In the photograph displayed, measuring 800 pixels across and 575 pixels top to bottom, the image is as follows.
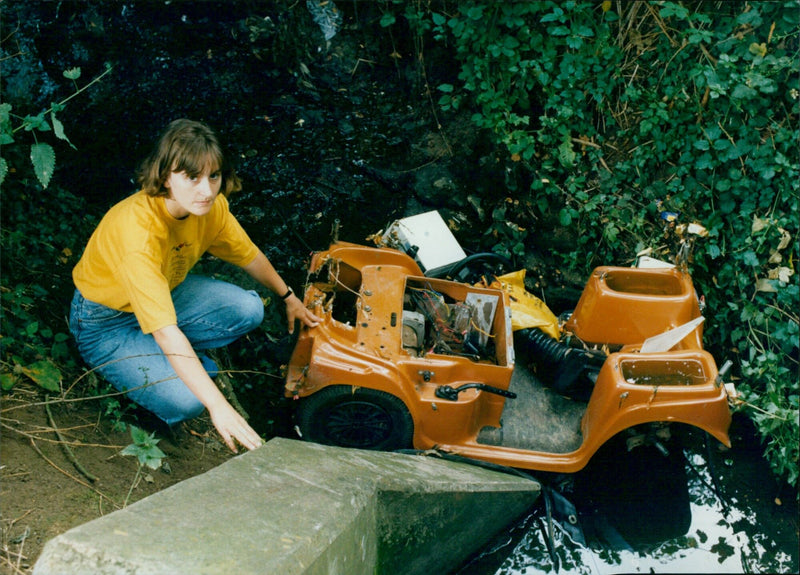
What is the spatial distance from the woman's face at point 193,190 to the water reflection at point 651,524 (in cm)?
179

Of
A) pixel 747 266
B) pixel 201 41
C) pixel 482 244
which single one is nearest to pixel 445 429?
pixel 482 244

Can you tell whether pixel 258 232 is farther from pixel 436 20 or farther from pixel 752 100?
pixel 752 100

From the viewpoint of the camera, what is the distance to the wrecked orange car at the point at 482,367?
8.85 ft

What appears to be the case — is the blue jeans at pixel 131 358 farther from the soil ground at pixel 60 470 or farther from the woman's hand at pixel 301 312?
the woman's hand at pixel 301 312

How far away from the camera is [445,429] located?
9.31 ft

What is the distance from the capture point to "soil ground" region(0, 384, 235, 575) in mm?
1927

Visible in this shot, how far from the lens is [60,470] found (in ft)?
7.16

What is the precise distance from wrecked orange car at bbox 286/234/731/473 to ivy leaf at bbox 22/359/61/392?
0.88m

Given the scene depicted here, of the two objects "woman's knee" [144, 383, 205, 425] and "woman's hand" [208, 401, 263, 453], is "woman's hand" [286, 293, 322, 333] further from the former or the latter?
"woman's hand" [208, 401, 263, 453]

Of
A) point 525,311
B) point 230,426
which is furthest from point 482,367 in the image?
point 230,426

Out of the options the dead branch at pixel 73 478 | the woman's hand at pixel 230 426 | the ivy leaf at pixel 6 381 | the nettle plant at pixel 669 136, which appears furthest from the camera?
the nettle plant at pixel 669 136

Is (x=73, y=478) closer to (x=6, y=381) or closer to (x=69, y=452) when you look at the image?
(x=69, y=452)

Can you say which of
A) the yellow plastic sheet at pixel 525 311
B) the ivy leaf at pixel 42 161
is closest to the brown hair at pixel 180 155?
the ivy leaf at pixel 42 161

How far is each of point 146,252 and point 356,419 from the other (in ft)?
3.90
